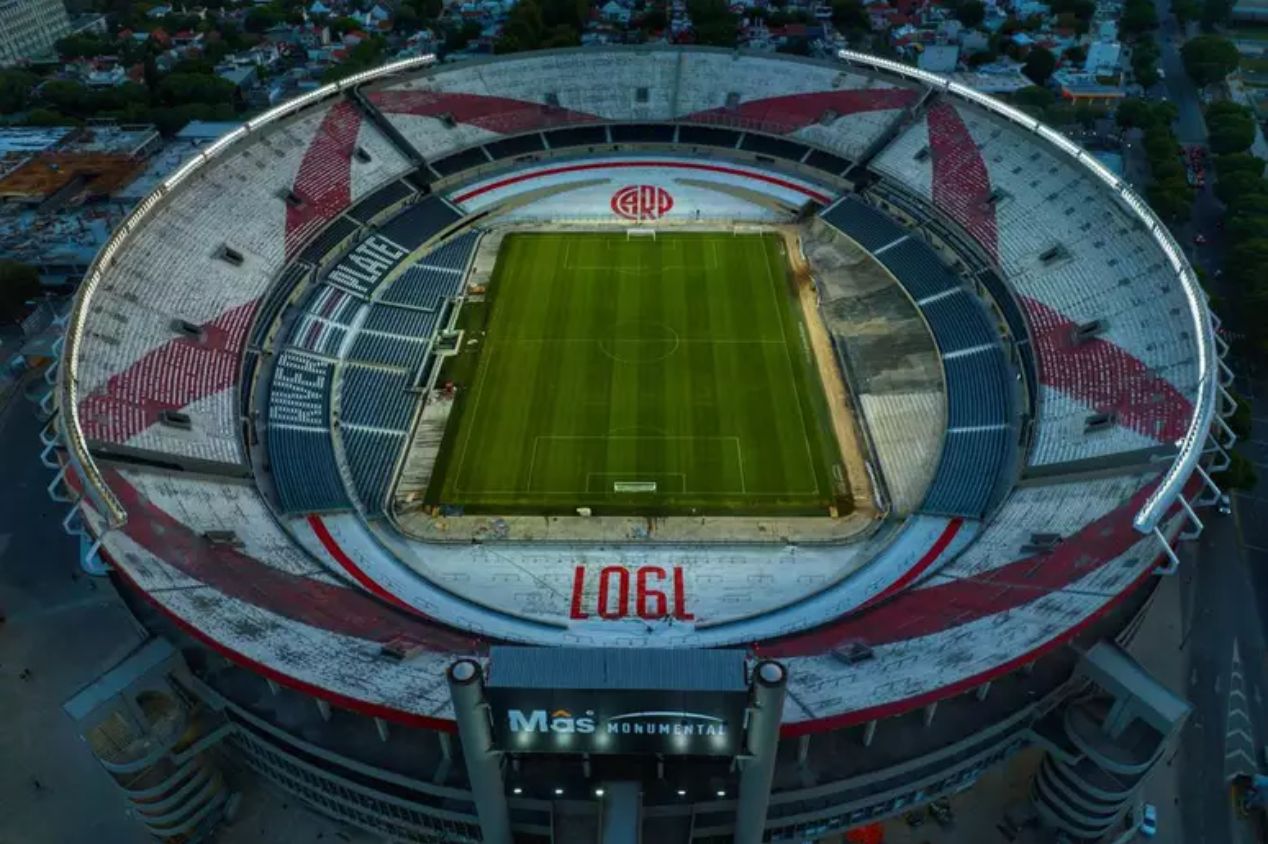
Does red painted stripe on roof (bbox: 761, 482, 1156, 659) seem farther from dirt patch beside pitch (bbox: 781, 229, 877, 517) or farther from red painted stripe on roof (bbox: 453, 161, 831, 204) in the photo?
red painted stripe on roof (bbox: 453, 161, 831, 204)

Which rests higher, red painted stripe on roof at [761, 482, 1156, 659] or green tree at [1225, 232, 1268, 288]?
green tree at [1225, 232, 1268, 288]

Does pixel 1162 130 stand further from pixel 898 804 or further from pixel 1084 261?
pixel 898 804

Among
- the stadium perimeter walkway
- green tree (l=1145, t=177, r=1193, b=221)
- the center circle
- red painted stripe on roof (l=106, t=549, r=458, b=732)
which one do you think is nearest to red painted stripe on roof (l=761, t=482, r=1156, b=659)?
the stadium perimeter walkway

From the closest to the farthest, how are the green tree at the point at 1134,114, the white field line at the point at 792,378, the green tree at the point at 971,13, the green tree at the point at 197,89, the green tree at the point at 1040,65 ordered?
the white field line at the point at 792,378, the green tree at the point at 1134,114, the green tree at the point at 197,89, the green tree at the point at 1040,65, the green tree at the point at 971,13

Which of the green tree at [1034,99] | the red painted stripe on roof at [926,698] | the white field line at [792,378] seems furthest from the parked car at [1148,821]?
the green tree at [1034,99]

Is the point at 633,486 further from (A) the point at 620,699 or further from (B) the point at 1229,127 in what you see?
(B) the point at 1229,127

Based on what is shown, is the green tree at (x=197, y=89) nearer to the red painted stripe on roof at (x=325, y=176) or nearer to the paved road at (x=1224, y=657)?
the red painted stripe on roof at (x=325, y=176)
